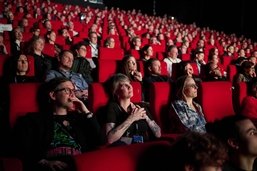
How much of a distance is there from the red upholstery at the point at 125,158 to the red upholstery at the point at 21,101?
0.69m

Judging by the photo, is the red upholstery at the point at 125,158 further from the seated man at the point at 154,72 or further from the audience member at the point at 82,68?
the audience member at the point at 82,68

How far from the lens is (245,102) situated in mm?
2037

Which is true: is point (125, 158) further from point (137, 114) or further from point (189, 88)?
point (189, 88)

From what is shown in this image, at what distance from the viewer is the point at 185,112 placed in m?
1.79

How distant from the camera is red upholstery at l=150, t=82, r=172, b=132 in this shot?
1.86 metres

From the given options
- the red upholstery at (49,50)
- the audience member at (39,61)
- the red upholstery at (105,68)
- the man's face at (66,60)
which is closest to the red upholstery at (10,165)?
the man's face at (66,60)

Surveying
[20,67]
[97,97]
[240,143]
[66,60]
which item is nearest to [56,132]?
[97,97]

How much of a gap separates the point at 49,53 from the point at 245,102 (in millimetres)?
1641

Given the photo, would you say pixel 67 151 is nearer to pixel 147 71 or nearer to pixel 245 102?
pixel 245 102

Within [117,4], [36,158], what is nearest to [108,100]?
[36,158]

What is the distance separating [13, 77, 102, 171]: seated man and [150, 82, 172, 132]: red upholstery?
0.55m

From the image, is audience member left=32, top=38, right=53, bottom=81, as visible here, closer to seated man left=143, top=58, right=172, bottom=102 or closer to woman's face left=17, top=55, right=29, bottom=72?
woman's face left=17, top=55, right=29, bottom=72

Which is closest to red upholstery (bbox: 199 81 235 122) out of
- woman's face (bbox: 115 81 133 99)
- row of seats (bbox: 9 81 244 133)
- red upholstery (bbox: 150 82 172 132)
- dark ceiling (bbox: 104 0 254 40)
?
row of seats (bbox: 9 81 244 133)

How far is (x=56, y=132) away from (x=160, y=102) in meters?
0.73
